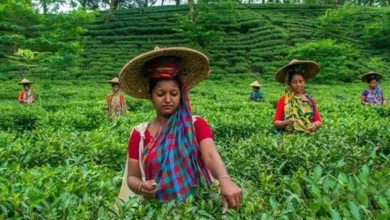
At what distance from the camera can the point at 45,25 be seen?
19.2m

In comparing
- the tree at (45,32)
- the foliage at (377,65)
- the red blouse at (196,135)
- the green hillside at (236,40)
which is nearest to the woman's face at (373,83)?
the red blouse at (196,135)

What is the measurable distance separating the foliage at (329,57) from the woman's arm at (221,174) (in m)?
19.2

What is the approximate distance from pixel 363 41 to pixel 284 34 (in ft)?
14.6

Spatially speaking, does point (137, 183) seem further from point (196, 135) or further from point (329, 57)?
point (329, 57)

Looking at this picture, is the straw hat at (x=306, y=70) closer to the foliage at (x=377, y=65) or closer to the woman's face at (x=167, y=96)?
the woman's face at (x=167, y=96)

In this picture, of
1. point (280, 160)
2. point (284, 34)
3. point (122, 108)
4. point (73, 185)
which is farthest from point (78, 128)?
point (284, 34)

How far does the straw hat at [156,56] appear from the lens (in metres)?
2.37

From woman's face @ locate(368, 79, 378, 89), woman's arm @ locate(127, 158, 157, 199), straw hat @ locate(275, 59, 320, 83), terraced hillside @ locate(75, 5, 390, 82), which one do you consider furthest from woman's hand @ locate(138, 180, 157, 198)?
terraced hillside @ locate(75, 5, 390, 82)

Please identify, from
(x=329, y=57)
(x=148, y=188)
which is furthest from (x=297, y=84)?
(x=329, y=57)

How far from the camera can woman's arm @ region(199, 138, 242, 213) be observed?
1.95 metres

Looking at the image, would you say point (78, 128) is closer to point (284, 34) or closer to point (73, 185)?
point (73, 185)

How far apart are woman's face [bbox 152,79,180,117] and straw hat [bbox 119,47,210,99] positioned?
0.14 m

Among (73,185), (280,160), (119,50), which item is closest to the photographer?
(73,185)

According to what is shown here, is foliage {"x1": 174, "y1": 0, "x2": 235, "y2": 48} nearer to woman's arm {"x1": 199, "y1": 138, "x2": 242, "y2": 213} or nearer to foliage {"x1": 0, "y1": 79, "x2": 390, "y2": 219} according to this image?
foliage {"x1": 0, "y1": 79, "x2": 390, "y2": 219}
